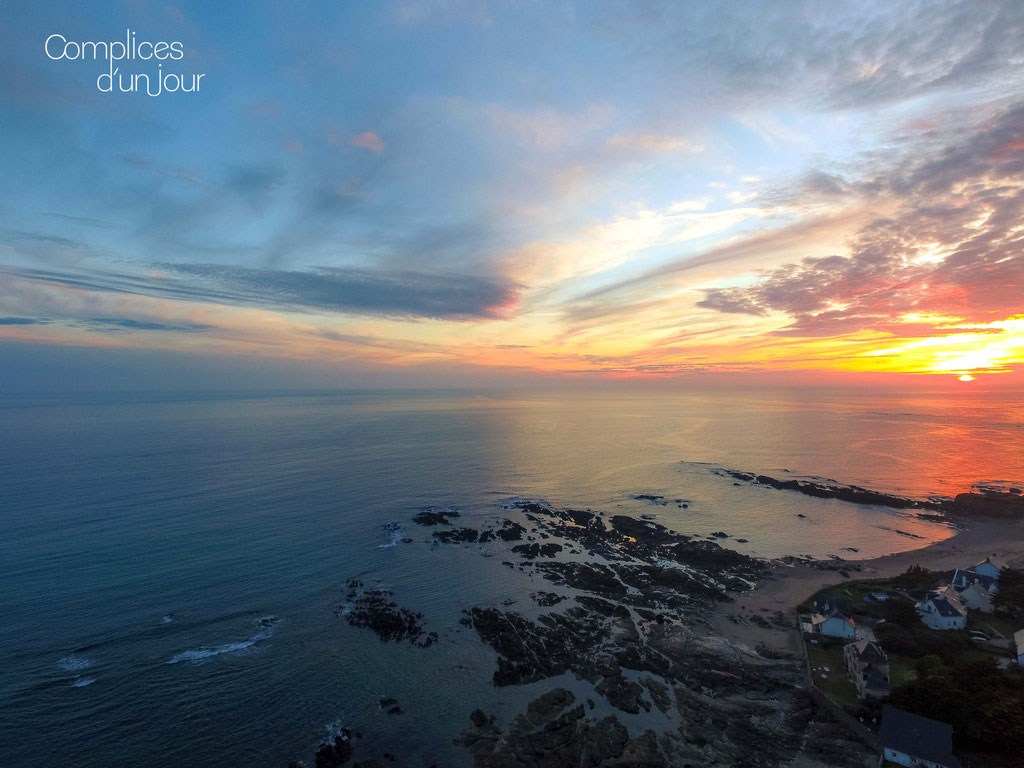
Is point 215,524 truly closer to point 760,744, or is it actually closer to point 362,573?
point 362,573

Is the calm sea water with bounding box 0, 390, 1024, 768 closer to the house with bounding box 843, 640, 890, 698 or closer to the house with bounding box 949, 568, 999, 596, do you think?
the house with bounding box 949, 568, 999, 596

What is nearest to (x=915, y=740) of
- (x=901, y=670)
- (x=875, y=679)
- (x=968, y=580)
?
(x=875, y=679)

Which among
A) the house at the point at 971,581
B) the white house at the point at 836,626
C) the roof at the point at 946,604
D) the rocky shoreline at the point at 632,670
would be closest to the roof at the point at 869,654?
the rocky shoreline at the point at 632,670

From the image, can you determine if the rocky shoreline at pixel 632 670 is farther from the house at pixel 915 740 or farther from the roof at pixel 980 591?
the roof at pixel 980 591

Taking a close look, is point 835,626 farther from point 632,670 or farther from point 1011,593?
point 1011,593

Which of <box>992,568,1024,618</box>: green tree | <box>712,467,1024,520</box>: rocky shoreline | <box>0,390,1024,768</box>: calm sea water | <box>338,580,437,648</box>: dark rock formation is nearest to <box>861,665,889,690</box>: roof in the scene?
<box>0,390,1024,768</box>: calm sea water

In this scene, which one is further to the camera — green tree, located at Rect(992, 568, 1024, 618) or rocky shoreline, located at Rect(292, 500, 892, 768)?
green tree, located at Rect(992, 568, 1024, 618)
